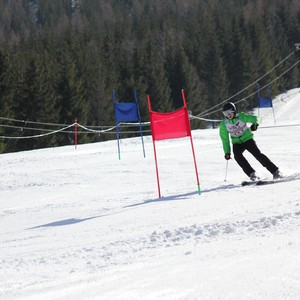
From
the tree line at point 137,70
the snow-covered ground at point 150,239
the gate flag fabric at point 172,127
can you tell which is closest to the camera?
the snow-covered ground at point 150,239

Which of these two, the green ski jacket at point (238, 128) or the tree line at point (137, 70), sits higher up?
the tree line at point (137, 70)

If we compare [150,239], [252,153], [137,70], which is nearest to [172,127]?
[252,153]

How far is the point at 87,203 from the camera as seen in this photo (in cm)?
838

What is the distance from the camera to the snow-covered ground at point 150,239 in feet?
11.0

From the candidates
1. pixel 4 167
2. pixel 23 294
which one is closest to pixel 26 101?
pixel 4 167

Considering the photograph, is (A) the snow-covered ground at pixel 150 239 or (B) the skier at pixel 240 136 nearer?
(A) the snow-covered ground at pixel 150 239

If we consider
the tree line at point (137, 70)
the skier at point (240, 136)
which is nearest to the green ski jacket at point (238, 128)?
the skier at point (240, 136)

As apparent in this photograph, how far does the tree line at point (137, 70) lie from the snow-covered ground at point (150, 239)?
1931 cm

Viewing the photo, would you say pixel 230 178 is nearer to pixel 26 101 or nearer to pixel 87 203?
pixel 87 203

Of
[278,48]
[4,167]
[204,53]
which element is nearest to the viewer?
[4,167]

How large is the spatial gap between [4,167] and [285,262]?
38.8 feet

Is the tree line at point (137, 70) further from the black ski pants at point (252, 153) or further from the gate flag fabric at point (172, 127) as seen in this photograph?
the black ski pants at point (252, 153)

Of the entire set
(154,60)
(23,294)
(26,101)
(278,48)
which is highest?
(278,48)

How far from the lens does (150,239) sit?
487cm
